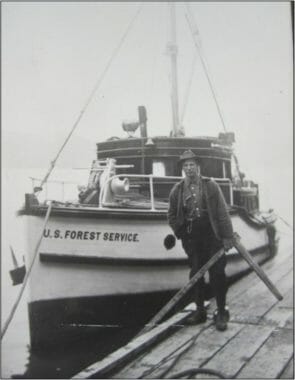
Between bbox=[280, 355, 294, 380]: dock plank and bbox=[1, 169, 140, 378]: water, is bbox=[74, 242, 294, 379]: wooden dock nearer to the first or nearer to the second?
bbox=[280, 355, 294, 380]: dock plank

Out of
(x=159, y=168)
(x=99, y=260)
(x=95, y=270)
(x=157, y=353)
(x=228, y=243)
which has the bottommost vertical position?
(x=157, y=353)

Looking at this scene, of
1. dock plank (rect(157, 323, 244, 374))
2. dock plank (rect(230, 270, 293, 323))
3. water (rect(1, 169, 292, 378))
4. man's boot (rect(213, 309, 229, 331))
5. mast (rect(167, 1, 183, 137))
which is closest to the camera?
dock plank (rect(157, 323, 244, 374))

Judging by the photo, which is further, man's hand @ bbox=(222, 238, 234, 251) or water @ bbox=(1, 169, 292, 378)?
water @ bbox=(1, 169, 292, 378)

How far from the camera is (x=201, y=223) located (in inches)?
180

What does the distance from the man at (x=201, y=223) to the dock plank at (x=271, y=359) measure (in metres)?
0.56

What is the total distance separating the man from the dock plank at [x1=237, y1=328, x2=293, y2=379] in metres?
0.56

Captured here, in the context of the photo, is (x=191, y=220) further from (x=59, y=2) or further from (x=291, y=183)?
(x=59, y=2)

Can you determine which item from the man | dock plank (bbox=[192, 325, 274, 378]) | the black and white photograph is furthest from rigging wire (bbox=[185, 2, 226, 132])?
dock plank (bbox=[192, 325, 274, 378])

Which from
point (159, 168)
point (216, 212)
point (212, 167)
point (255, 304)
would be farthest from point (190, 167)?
point (212, 167)

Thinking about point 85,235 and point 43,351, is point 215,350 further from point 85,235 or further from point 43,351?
point 43,351

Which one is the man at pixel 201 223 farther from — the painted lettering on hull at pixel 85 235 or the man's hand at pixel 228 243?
the painted lettering on hull at pixel 85 235

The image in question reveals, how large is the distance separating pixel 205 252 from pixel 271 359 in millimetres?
1296

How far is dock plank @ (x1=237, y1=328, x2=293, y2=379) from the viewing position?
3381 mm

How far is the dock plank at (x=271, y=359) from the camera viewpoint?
338cm
